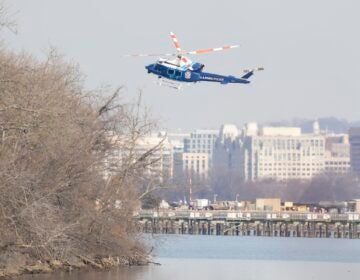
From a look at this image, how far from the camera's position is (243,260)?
3305 inches

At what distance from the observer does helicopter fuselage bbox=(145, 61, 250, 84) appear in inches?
2608

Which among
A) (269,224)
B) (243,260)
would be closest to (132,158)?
(243,260)

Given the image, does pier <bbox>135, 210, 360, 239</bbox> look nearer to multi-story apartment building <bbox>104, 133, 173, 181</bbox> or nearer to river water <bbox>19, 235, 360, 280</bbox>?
river water <bbox>19, 235, 360, 280</bbox>

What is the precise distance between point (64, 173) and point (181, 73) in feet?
34.5

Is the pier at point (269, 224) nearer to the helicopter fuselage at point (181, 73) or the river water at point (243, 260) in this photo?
the river water at point (243, 260)

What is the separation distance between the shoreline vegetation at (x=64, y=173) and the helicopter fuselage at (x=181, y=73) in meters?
1.96

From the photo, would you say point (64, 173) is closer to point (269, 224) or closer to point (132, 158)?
point (132, 158)

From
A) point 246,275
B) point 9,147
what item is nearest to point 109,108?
point 246,275

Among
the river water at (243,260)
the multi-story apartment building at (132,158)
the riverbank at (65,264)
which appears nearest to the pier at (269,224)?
the river water at (243,260)

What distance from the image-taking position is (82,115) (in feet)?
205

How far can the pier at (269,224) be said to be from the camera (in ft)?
431

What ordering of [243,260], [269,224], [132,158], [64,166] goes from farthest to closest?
[269,224] < [243,260] < [132,158] < [64,166]

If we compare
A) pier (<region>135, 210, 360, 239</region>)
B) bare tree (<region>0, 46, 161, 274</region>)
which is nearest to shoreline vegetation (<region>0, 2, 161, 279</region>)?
bare tree (<region>0, 46, 161, 274</region>)

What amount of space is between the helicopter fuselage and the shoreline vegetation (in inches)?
77.1
